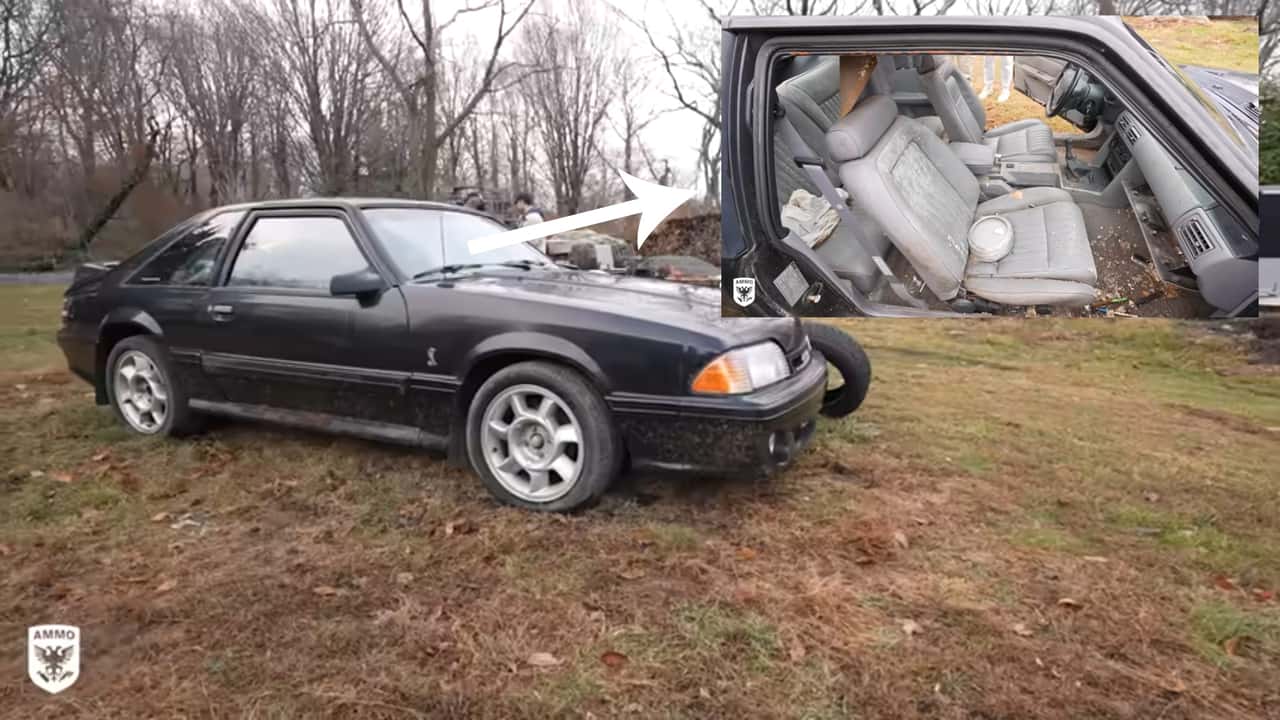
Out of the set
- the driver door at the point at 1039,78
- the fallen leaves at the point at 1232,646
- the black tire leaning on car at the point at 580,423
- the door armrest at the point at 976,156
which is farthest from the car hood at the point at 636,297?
the fallen leaves at the point at 1232,646

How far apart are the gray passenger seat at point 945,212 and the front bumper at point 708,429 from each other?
813 mm

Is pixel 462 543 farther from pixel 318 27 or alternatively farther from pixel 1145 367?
pixel 1145 367

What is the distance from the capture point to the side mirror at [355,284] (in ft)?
10.5

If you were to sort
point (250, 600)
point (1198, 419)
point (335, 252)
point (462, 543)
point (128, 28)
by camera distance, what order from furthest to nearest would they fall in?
point (128, 28) → point (1198, 419) → point (335, 252) → point (462, 543) → point (250, 600)

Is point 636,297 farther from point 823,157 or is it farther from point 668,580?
point 668,580

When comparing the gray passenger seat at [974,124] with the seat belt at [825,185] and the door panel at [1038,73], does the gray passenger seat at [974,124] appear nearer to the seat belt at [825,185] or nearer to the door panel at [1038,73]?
the door panel at [1038,73]

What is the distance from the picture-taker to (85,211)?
508 centimetres

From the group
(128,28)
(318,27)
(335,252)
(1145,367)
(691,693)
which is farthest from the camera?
(1145,367)

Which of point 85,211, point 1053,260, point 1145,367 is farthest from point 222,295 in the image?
point 1145,367

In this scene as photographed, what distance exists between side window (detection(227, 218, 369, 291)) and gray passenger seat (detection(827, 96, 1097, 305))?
231cm

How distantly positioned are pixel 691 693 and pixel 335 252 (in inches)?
104

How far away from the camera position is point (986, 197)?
2.23m

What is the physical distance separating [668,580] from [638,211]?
152cm

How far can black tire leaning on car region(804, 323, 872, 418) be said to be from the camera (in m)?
3.91
